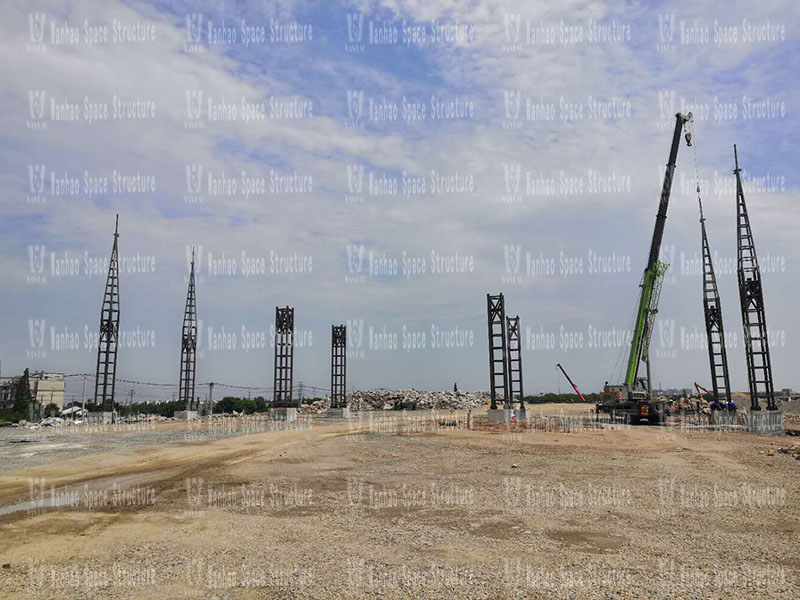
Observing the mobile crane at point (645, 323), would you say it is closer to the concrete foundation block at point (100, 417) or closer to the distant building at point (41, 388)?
the concrete foundation block at point (100, 417)

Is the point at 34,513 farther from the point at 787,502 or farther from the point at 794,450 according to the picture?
the point at 794,450

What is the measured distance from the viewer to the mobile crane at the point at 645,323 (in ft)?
104

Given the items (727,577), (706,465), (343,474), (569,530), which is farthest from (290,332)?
(727,577)

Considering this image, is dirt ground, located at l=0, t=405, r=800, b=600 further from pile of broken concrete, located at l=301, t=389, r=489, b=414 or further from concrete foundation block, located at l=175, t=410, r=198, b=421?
pile of broken concrete, located at l=301, t=389, r=489, b=414

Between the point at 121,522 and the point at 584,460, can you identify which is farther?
the point at 584,460

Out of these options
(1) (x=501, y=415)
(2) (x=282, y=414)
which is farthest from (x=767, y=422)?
(2) (x=282, y=414)

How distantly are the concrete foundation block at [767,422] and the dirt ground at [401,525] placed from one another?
1165cm

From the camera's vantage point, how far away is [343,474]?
44.9ft

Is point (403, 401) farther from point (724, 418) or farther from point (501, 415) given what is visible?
point (724, 418)

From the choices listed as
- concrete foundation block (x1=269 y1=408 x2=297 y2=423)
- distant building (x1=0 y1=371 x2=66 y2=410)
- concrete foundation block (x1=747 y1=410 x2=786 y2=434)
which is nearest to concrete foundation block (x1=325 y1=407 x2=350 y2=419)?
concrete foundation block (x1=269 y1=408 x2=297 y2=423)

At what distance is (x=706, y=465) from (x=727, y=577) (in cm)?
972

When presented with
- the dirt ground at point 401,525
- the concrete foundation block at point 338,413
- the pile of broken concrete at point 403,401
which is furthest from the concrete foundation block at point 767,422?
the pile of broken concrete at point 403,401

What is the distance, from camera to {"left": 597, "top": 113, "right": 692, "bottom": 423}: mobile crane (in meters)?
31.8

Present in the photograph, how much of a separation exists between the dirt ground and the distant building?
6330 cm
